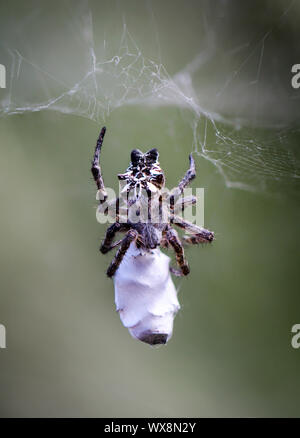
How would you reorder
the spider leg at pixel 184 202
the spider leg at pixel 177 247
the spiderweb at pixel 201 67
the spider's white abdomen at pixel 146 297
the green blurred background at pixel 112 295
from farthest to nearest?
1. the green blurred background at pixel 112 295
2. the spiderweb at pixel 201 67
3. the spider leg at pixel 184 202
4. the spider leg at pixel 177 247
5. the spider's white abdomen at pixel 146 297

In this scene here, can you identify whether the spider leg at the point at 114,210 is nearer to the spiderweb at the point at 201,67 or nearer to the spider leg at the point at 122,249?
the spider leg at the point at 122,249

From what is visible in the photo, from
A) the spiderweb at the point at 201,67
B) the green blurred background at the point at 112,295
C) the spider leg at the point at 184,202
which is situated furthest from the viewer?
the green blurred background at the point at 112,295

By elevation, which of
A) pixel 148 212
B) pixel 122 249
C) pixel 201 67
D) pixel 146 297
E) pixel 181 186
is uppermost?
pixel 201 67

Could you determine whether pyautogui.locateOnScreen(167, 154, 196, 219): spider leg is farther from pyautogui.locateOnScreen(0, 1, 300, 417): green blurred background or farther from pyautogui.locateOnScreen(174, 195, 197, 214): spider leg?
pyautogui.locateOnScreen(0, 1, 300, 417): green blurred background

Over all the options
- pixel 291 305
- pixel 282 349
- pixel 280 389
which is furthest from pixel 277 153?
pixel 280 389

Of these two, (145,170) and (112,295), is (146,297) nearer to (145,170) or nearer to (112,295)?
(145,170)

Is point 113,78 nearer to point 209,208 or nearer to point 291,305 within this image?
point 209,208

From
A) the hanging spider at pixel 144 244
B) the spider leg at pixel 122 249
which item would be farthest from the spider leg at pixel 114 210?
the spider leg at pixel 122 249

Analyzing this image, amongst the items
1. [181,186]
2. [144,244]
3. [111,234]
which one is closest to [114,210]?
[111,234]
